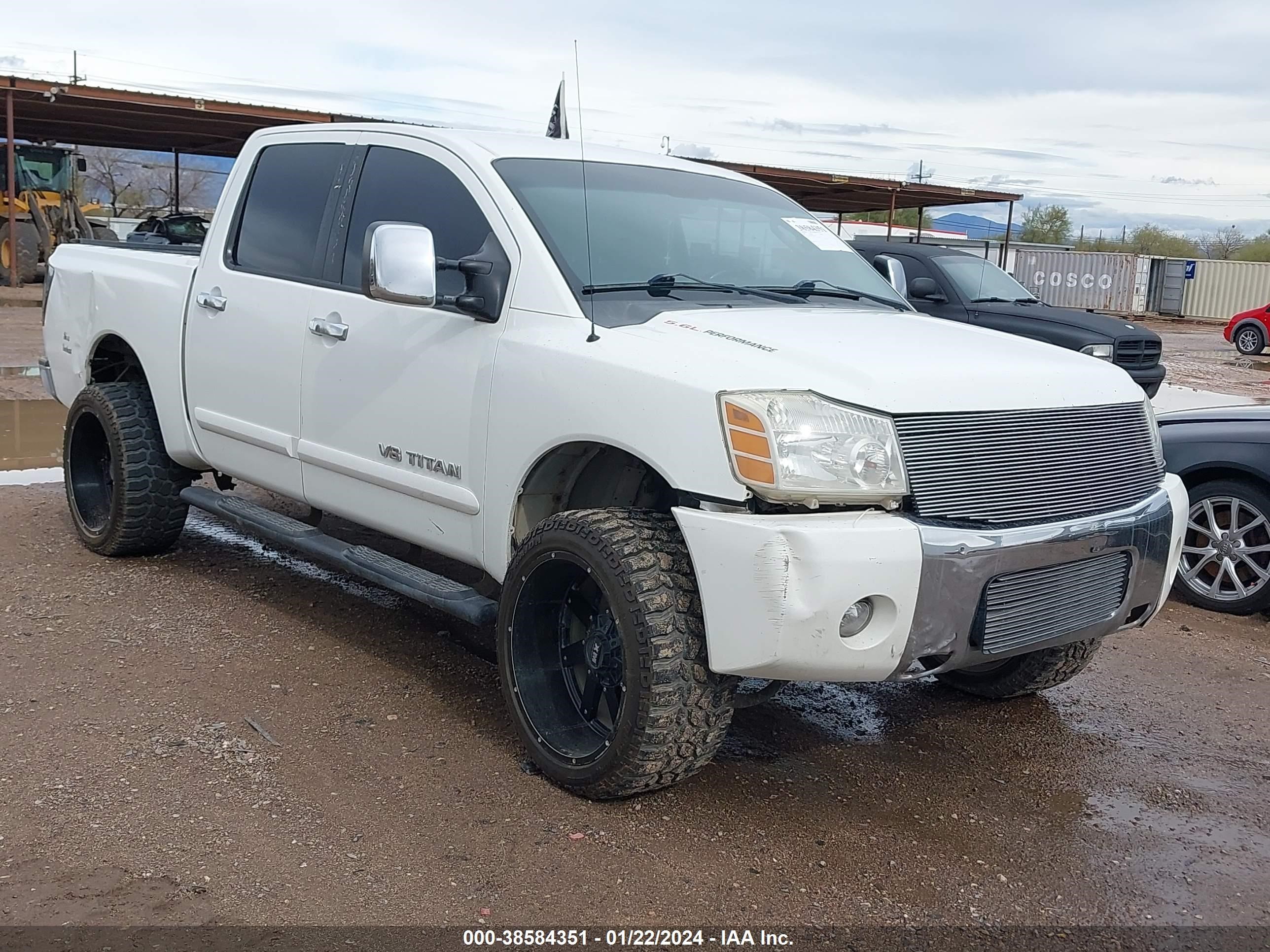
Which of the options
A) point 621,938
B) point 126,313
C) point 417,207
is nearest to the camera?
point 621,938

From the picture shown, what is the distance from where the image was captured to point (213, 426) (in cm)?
518

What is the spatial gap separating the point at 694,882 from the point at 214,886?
1.19m

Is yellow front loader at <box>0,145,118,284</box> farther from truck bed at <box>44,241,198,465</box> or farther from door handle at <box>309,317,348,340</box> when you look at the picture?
door handle at <box>309,317,348,340</box>

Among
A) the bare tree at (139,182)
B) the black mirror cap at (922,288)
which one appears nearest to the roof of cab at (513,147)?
the black mirror cap at (922,288)

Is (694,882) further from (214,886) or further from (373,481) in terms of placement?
(373,481)

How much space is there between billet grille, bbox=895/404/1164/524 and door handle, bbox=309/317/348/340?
214 cm

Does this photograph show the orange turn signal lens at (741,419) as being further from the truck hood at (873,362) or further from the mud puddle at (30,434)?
the mud puddle at (30,434)

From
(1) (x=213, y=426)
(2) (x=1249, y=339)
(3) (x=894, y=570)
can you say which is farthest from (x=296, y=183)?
(2) (x=1249, y=339)

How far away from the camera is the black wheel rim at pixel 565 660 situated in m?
3.62

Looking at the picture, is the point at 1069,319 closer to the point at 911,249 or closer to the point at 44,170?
the point at 911,249

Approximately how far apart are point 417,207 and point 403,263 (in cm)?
→ 72

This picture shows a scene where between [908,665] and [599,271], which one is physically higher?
[599,271]

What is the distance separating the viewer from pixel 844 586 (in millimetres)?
3061

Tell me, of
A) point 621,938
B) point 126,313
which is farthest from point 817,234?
point 126,313
